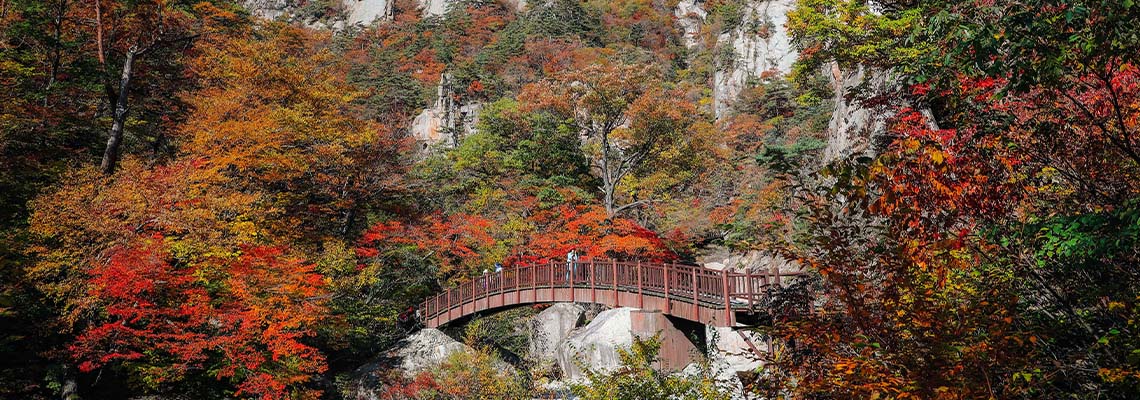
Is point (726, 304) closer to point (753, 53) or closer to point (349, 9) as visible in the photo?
point (753, 53)

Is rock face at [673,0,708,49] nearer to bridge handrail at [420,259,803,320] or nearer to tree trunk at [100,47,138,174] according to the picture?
bridge handrail at [420,259,803,320]

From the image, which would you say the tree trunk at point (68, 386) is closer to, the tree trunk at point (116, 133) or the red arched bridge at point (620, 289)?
the tree trunk at point (116, 133)

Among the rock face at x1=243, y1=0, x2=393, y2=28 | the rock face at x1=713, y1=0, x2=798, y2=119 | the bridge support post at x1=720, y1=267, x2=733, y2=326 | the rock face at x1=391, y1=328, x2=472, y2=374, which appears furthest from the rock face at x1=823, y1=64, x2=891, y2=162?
the rock face at x1=243, y1=0, x2=393, y2=28

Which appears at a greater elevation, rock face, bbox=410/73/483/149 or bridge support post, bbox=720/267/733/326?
rock face, bbox=410/73/483/149

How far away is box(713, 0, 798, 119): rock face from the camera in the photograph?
133ft

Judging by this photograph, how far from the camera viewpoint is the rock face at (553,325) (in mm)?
18397

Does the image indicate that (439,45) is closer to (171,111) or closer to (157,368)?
(171,111)

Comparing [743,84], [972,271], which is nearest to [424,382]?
[972,271]

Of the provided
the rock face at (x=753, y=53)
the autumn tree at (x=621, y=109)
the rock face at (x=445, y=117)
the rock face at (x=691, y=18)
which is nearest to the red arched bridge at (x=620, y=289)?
the autumn tree at (x=621, y=109)

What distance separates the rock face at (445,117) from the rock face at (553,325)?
18216 mm

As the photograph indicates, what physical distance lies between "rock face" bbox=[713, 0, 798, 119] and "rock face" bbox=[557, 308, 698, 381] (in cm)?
2682

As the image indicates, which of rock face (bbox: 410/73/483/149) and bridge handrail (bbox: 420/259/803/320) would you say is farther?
rock face (bbox: 410/73/483/149)

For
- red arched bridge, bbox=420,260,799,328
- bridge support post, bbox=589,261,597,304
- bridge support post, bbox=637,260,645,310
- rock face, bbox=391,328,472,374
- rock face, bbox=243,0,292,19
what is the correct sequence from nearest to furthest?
red arched bridge, bbox=420,260,799,328
bridge support post, bbox=637,260,645,310
bridge support post, bbox=589,261,597,304
rock face, bbox=391,328,472,374
rock face, bbox=243,0,292,19

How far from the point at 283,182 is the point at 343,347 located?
5005mm
